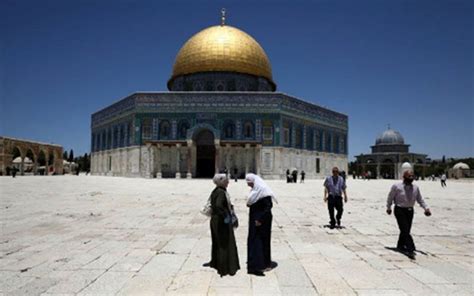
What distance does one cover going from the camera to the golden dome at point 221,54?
3800cm

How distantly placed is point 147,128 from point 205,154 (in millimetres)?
5924

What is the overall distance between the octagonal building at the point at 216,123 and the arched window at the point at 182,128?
92 millimetres

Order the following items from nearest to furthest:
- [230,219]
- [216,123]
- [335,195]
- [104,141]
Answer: [230,219] → [335,195] → [216,123] → [104,141]

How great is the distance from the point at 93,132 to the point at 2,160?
10493 mm

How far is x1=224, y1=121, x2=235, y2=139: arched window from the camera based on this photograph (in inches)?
1362

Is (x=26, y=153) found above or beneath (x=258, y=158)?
above

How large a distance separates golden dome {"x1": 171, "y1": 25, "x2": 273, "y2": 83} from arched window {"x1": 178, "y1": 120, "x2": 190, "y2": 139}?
21.9 ft

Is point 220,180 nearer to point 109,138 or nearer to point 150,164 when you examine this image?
point 150,164

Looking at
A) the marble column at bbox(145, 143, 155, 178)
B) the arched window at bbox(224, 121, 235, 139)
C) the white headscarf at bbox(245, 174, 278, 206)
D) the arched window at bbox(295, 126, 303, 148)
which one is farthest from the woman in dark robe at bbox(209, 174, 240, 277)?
the arched window at bbox(295, 126, 303, 148)

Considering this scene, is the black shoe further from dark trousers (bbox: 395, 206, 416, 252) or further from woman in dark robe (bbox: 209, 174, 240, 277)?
dark trousers (bbox: 395, 206, 416, 252)

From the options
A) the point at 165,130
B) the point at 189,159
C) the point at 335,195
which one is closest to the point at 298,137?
the point at 189,159

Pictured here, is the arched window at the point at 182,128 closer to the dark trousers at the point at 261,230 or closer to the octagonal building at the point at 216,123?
the octagonal building at the point at 216,123

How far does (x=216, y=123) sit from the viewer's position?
34.5 meters

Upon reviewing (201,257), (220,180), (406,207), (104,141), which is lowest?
(201,257)
